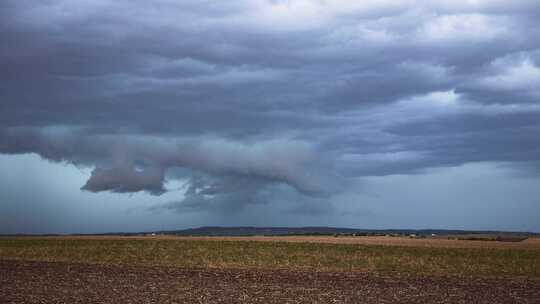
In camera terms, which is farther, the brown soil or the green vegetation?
the green vegetation


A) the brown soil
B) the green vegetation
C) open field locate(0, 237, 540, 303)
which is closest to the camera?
the brown soil

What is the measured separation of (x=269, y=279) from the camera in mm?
42188

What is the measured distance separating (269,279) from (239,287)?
4859 millimetres

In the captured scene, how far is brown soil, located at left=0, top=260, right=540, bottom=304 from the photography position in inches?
1305

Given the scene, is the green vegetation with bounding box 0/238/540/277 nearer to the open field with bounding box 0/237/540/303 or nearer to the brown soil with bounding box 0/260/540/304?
the open field with bounding box 0/237/540/303

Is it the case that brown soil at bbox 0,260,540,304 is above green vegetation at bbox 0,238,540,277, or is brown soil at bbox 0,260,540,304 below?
below

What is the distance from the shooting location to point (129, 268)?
1940 inches

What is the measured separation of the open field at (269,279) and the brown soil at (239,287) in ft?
0.16

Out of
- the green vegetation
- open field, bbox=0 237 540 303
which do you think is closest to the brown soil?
open field, bbox=0 237 540 303

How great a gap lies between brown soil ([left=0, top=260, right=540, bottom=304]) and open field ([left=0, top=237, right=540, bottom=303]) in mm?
49

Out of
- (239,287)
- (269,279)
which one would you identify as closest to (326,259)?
(269,279)

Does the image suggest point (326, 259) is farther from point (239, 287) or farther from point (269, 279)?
point (239, 287)

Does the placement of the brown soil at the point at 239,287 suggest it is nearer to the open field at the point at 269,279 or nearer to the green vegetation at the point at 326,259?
the open field at the point at 269,279

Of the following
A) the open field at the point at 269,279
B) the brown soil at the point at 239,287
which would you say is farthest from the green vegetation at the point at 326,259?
the brown soil at the point at 239,287
